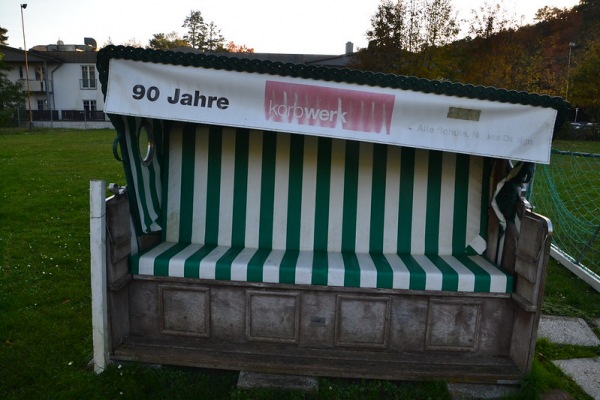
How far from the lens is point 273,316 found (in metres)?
3.44

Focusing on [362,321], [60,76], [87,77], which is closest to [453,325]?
[362,321]

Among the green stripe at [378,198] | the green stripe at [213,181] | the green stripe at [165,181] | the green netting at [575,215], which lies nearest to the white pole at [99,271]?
the green stripe at [165,181]

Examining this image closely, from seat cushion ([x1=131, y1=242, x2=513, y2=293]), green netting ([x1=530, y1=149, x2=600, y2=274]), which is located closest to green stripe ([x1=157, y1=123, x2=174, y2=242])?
seat cushion ([x1=131, y1=242, x2=513, y2=293])

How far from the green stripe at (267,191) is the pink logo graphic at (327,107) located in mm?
925

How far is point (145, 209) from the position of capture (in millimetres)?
3688

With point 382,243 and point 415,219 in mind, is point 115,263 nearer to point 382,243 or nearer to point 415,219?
point 382,243

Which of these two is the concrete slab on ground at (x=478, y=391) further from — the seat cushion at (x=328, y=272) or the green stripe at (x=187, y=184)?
the green stripe at (x=187, y=184)

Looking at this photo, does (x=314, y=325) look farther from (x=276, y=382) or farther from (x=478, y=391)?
(x=478, y=391)

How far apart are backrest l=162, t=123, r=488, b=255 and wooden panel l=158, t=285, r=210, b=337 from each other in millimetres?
602

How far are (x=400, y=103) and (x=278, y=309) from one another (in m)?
1.64

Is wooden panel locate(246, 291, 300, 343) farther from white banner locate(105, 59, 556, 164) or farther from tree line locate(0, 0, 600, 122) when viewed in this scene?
tree line locate(0, 0, 600, 122)

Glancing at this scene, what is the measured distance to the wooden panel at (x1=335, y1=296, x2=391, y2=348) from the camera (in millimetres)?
3395

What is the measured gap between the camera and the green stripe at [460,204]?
3.91 metres

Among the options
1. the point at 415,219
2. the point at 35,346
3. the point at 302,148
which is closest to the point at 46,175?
the point at 35,346
